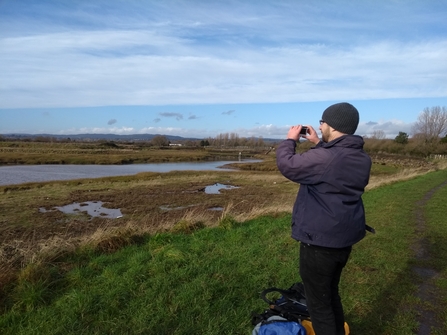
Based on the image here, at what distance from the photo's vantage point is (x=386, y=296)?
418 cm

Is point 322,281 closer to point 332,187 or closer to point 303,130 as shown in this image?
point 332,187

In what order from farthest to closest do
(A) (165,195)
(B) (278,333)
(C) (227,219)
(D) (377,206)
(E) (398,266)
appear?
(A) (165,195) < (D) (377,206) < (C) (227,219) < (E) (398,266) < (B) (278,333)

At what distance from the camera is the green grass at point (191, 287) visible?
135 inches

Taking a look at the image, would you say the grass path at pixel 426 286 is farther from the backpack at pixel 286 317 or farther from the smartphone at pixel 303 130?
the smartphone at pixel 303 130

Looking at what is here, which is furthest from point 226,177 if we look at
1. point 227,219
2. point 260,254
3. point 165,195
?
point 260,254

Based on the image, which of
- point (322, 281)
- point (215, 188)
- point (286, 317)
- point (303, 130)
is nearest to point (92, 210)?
point (215, 188)

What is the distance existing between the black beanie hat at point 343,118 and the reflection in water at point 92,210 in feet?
50.0

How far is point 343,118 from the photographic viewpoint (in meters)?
2.51

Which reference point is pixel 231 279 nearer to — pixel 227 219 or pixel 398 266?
pixel 398 266

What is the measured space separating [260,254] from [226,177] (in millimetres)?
30784

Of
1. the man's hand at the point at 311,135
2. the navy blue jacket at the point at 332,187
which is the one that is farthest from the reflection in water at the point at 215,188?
the navy blue jacket at the point at 332,187

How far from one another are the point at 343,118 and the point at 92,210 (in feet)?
58.8

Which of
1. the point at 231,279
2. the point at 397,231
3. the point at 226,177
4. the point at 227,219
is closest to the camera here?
the point at 231,279

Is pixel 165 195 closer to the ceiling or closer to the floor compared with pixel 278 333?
closer to the floor
